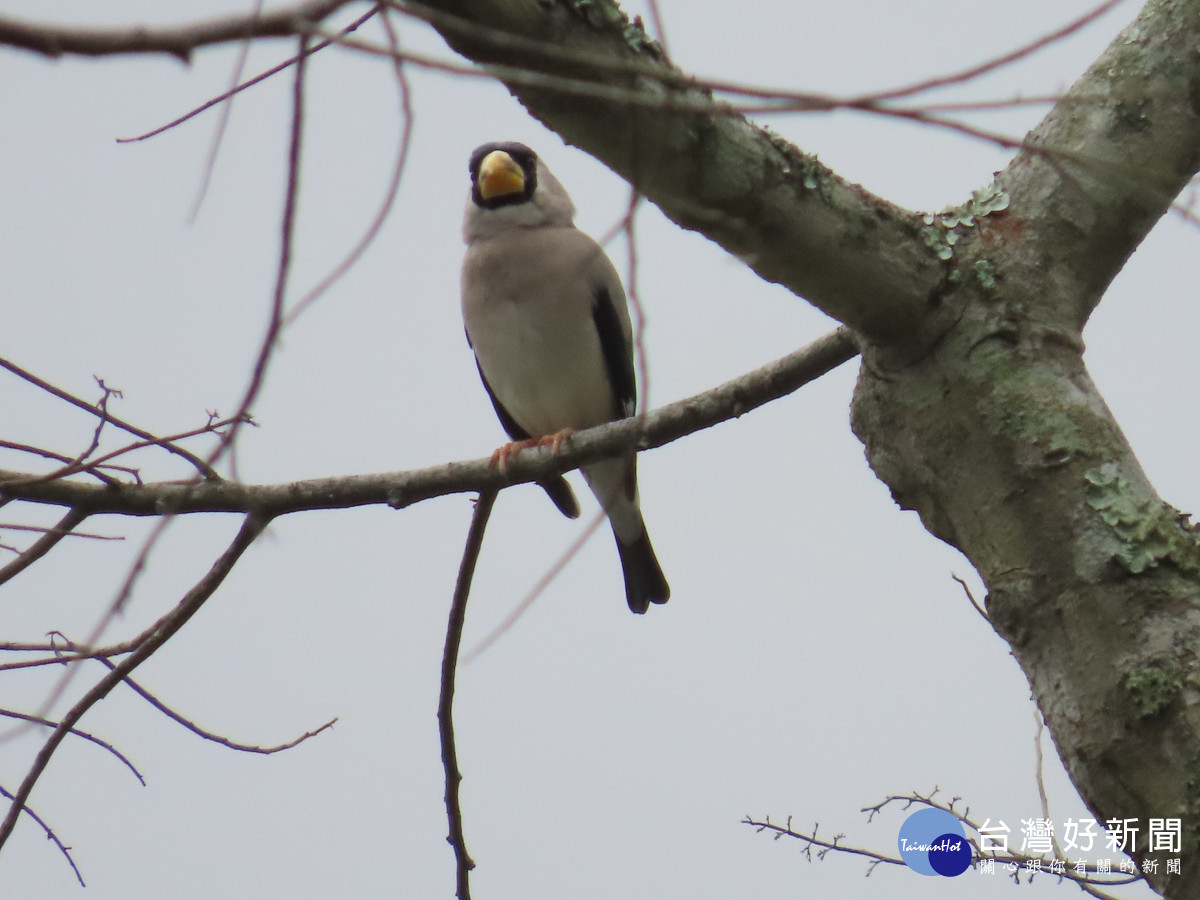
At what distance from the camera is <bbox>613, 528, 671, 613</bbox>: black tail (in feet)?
15.9

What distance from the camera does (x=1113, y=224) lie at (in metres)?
2.08

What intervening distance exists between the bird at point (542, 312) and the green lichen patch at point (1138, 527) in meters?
2.43

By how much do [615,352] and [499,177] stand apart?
2.55 ft

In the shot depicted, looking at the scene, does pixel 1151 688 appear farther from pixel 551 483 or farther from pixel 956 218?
pixel 551 483

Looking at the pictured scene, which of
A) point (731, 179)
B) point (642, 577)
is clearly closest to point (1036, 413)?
point (731, 179)

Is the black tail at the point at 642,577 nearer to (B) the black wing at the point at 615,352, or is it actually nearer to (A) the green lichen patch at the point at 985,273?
(B) the black wing at the point at 615,352

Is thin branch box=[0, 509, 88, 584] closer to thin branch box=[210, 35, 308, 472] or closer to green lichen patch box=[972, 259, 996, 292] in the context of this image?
thin branch box=[210, 35, 308, 472]

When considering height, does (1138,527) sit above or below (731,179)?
below

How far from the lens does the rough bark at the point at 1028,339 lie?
166 centimetres

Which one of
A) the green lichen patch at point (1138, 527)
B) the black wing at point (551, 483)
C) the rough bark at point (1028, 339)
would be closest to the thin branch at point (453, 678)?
the rough bark at point (1028, 339)

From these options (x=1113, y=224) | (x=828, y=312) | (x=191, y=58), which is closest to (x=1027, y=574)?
(x=828, y=312)

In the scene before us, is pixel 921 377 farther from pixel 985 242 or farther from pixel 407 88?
pixel 407 88

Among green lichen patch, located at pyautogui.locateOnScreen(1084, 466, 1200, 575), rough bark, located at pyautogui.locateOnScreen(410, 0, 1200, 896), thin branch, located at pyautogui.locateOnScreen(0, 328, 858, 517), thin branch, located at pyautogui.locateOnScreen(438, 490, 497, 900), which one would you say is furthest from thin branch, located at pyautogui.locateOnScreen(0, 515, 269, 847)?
green lichen patch, located at pyautogui.locateOnScreen(1084, 466, 1200, 575)

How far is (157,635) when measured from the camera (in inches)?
91.1
